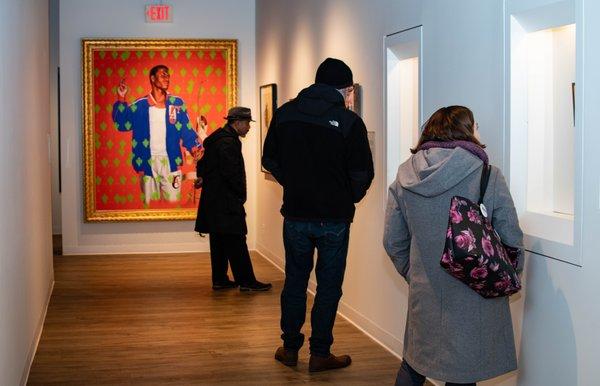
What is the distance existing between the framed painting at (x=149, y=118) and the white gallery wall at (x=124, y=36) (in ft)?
0.45

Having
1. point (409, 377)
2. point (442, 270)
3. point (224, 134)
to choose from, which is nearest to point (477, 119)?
point (442, 270)

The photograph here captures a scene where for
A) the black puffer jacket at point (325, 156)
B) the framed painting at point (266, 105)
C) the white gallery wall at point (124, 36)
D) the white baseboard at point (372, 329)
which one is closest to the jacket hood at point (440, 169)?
the black puffer jacket at point (325, 156)

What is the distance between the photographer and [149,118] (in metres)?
11.2

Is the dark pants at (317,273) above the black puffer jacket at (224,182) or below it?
below

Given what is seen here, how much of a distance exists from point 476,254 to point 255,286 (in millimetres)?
5142

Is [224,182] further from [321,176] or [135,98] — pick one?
[135,98]

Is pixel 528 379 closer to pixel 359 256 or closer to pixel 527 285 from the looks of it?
pixel 527 285

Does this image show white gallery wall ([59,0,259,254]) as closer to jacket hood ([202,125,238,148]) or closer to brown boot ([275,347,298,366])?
jacket hood ([202,125,238,148])

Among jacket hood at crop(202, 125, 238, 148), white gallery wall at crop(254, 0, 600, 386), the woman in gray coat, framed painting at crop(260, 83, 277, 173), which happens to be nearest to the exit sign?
framed painting at crop(260, 83, 277, 173)

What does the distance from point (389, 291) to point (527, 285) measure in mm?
2022

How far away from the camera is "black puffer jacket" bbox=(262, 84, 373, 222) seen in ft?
17.1

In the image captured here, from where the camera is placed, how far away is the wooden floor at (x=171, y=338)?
17.9ft

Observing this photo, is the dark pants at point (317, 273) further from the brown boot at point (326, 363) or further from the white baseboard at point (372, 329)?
the white baseboard at point (372, 329)

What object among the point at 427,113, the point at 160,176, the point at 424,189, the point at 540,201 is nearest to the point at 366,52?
the point at 427,113
